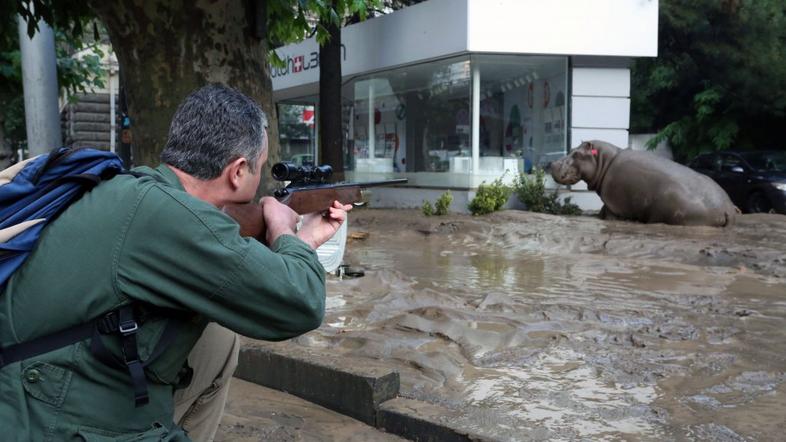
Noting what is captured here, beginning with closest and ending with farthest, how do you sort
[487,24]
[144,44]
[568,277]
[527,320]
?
1. [144,44]
2. [527,320]
3. [568,277]
4. [487,24]

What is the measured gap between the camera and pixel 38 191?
1968 millimetres

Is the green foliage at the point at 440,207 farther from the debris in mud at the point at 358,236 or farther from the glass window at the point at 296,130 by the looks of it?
the glass window at the point at 296,130

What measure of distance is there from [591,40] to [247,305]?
44.7ft

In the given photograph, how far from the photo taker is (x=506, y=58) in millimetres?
14891

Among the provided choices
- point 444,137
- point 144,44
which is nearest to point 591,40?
point 444,137

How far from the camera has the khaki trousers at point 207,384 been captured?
8.70 ft

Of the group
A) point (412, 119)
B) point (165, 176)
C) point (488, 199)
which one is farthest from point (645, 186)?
→ point (165, 176)

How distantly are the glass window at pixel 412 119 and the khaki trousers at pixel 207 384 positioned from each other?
41.7 ft

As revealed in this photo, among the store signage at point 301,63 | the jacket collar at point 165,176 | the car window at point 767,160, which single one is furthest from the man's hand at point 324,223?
the store signage at point 301,63

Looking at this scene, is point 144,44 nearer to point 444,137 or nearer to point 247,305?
point 247,305

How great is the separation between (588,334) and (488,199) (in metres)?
7.94

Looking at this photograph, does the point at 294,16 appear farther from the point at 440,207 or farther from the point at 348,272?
the point at 440,207

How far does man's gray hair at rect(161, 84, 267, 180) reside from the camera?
2.20 metres

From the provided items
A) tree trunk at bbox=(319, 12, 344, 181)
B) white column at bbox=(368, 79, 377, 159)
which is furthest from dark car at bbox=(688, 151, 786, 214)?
tree trunk at bbox=(319, 12, 344, 181)
